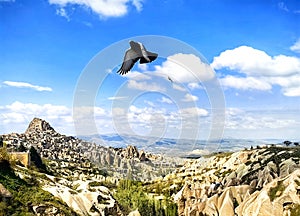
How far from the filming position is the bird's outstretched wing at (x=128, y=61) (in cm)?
1004

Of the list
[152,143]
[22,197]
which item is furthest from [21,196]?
[152,143]

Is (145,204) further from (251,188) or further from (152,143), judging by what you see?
(152,143)

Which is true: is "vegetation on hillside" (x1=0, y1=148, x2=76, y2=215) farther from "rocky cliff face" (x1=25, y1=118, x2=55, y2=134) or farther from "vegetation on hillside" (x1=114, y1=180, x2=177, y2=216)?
"rocky cliff face" (x1=25, y1=118, x2=55, y2=134)

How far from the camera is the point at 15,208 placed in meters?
16.0

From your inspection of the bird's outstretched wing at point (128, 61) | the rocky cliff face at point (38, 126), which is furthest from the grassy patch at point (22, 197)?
the rocky cliff face at point (38, 126)

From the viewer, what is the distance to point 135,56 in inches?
392

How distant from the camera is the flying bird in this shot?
32.0 ft

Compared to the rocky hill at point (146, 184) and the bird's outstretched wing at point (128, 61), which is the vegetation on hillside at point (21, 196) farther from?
the bird's outstretched wing at point (128, 61)

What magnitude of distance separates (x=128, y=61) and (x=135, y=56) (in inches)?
9.6

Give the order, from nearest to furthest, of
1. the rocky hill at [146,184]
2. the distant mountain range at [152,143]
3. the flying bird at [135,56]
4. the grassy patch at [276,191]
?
the flying bird at [135,56]
the distant mountain range at [152,143]
the rocky hill at [146,184]
the grassy patch at [276,191]

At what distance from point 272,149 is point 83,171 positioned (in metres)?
38.8

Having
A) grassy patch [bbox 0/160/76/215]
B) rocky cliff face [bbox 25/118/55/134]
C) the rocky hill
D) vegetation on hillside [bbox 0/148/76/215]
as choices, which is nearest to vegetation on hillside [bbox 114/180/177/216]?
the rocky hill

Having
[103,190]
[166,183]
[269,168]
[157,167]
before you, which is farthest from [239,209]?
[166,183]

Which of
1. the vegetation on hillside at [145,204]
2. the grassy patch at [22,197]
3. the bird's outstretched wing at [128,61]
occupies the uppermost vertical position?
the bird's outstretched wing at [128,61]
